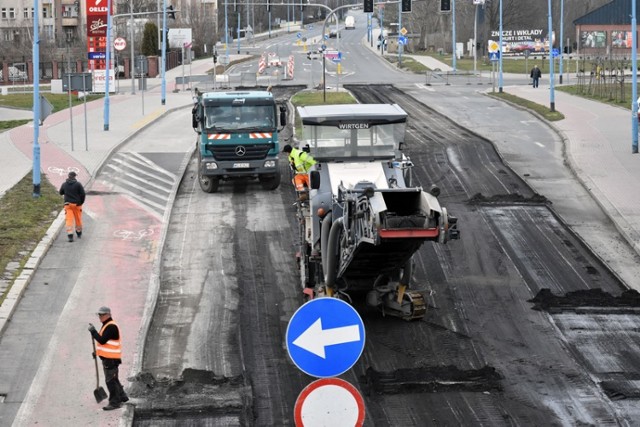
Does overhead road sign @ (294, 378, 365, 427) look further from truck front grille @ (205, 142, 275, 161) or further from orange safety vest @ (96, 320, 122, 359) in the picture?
truck front grille @ (205, 142, 275, 161)

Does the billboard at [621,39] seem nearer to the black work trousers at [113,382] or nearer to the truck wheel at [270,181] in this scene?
the truck wheel at [270,181]

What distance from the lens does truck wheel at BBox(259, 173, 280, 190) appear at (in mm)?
28797

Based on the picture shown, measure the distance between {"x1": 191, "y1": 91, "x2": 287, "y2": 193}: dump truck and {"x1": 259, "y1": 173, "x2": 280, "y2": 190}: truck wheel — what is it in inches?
15.3

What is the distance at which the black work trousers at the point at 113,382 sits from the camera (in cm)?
1370

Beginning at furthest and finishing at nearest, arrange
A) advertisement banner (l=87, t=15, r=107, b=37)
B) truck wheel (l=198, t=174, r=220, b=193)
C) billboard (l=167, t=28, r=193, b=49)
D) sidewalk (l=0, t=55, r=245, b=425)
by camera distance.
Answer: billboard (l=167, t=28, r=193, b=49) < advertisement banner (l=87, t=15, r=107, b=37) < truck wheel (l=198, t=174, r=220, b=193) < sidewalk (l=0, t=55, r=245, b=425)

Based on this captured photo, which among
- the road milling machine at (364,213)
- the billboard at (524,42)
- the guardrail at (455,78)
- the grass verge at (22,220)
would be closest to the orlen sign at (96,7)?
the guardrail at (455,78)

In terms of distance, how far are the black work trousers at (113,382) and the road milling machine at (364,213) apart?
139 inches

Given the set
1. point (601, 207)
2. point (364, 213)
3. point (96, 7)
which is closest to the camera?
point (364, 213)

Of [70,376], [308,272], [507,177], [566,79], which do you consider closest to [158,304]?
[308,272]

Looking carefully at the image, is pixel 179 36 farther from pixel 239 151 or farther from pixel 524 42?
pixel 239 151

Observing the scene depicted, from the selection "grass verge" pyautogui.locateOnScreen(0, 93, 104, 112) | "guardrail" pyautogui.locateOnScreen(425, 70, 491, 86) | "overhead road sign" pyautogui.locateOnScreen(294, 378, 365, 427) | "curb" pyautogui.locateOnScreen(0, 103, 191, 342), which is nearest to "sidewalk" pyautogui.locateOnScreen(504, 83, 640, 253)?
"curb" pyautogui.locateOnScreen(0, 103, 191, 342)

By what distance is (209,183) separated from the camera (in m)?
28.4

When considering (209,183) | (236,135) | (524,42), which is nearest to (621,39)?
(524,42)

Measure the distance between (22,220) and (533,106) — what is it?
29006 mm
